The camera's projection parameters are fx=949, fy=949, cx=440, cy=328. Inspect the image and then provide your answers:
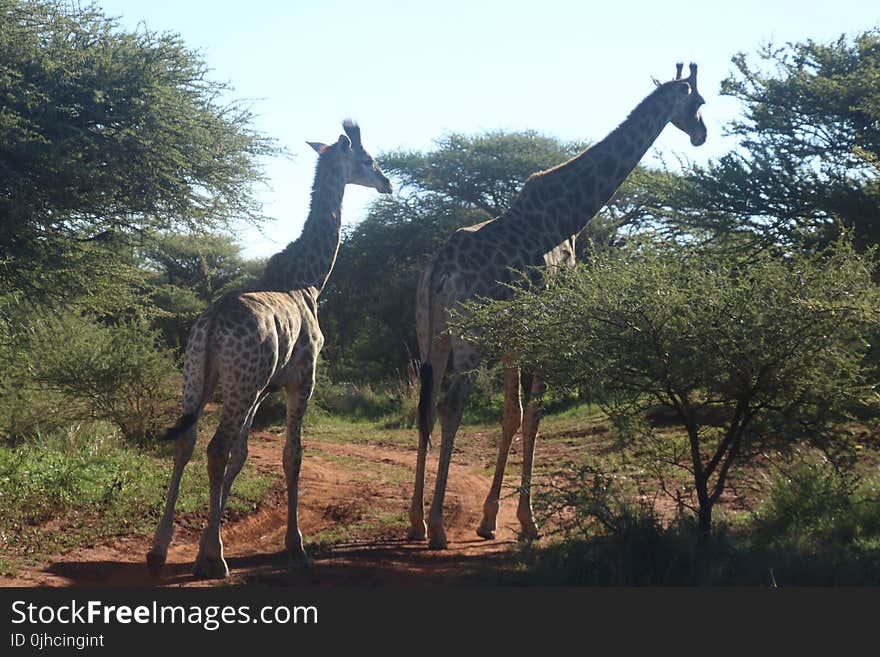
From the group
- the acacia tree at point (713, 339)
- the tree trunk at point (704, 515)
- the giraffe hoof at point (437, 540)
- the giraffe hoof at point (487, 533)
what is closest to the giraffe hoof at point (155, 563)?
the giraffe hoof at point (437, 540)

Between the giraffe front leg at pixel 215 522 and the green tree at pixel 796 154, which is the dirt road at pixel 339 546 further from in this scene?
the green tree at pixel 796 154

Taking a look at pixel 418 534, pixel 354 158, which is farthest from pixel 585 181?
pixel 418 534

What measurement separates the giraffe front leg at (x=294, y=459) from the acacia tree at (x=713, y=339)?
1.60 metres

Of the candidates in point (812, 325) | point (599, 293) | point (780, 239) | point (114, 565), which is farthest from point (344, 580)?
point (780, 239)

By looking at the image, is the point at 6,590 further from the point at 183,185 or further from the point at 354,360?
the point at 354,360

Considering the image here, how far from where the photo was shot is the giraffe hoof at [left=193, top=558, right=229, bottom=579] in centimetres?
600

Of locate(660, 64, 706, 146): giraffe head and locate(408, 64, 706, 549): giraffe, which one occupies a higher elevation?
locate(660, 64, 706, 146): giraffe head

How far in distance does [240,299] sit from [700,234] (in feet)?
18.8

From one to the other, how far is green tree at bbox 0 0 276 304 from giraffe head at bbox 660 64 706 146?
4981 millimetres

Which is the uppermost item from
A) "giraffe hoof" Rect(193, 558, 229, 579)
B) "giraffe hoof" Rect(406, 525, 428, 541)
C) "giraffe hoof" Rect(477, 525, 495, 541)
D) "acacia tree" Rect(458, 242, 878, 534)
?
"acacia tree" Rect(458, 242, 878, 534)

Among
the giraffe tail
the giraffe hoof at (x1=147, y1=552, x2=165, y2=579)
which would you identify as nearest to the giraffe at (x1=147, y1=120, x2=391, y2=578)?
the giraffe hoof at (x1=147, y1=552, x2=165, y2=579)

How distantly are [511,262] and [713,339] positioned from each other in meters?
2.70

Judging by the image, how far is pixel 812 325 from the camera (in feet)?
→ 18.5

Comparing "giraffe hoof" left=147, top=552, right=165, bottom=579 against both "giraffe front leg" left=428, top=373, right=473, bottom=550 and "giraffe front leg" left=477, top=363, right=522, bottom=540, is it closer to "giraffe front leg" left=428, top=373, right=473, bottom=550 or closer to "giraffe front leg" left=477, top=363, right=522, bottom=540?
"giraffe front leg" left=428, top=373, right=473, bottom=550
